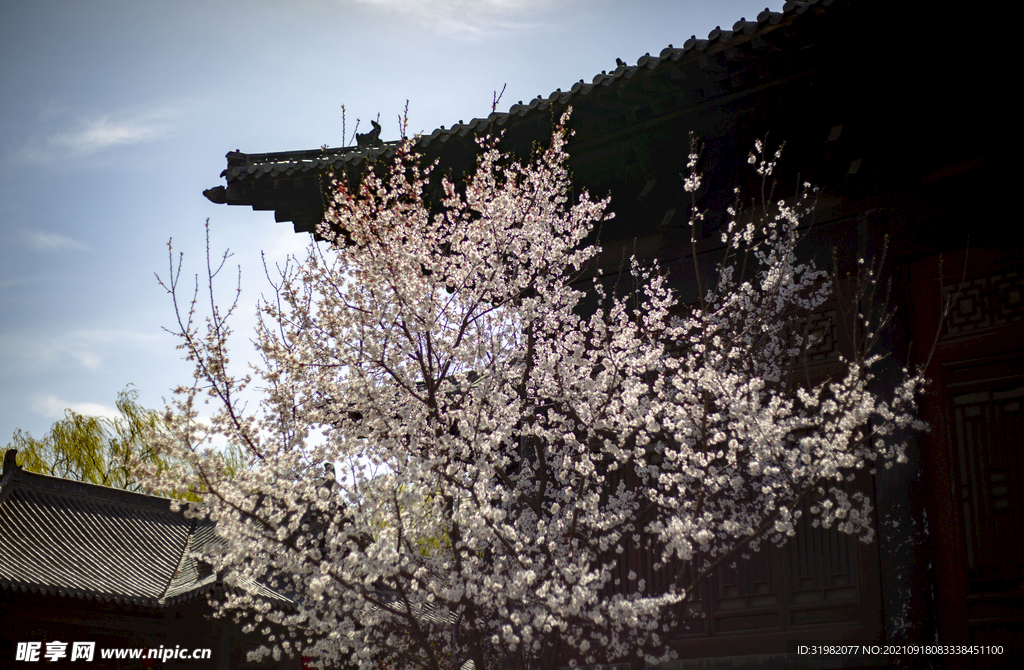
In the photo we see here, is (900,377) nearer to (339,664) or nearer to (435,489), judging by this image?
(435,489)

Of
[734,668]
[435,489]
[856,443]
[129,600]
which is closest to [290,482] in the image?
[435,489]

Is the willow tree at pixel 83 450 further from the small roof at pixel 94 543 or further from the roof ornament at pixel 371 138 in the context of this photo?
the roof ornament at pixel 371 138

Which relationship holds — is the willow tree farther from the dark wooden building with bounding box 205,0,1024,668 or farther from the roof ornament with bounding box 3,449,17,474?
the dark wooden building with bounding box 205,0,1024,668

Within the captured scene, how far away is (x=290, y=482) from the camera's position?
23.0ft

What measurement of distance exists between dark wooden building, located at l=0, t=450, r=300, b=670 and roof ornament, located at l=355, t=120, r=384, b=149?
439 inches

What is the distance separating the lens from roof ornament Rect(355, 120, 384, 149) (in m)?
9.30

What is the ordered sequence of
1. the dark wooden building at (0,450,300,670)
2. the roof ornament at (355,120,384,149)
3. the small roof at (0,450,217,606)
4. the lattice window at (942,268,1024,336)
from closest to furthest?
the lattice window at (942,268,1024,336)
the roof ornament at (355,120,384,149)
the dark wooden building at (0,450,300,670)
the small roof at (0,450,217,606)

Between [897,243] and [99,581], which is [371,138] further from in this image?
[99,581]

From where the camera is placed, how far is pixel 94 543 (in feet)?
66.1

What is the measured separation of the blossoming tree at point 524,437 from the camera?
6230 mm

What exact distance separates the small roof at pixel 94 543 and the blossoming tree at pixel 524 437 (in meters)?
11.0

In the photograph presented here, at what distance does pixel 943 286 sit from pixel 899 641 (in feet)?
9.07

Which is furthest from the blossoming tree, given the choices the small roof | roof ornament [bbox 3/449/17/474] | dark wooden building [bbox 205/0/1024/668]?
roof ornament [bbox 3/449/17/474]

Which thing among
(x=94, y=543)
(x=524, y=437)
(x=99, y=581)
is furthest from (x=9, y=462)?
(x=524, y=437)
